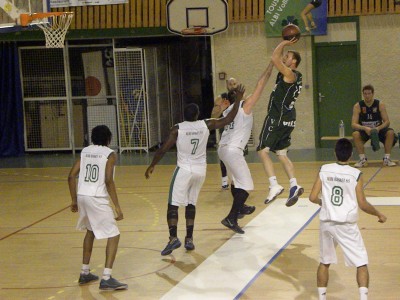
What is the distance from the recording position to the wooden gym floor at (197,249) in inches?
335

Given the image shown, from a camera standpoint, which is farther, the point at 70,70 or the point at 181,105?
the point at 181,105

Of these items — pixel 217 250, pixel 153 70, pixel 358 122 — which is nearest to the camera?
pixel 217 250

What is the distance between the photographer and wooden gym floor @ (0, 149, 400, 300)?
8.51 meters

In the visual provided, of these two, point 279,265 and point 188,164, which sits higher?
point 188,164

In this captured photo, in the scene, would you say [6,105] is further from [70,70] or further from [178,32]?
[178,32]

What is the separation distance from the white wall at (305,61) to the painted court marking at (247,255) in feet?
23.7

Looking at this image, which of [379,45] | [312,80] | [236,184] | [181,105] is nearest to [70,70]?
[181,105]

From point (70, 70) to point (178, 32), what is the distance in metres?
3.63

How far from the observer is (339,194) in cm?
736

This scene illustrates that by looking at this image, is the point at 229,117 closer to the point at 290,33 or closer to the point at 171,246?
the point at 290,33

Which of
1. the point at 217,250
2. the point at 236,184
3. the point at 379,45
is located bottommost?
the point at 217,250

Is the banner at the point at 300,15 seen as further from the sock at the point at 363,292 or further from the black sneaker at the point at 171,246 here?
the sock at the point at 363,292

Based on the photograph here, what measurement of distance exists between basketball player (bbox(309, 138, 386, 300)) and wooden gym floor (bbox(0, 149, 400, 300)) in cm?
81

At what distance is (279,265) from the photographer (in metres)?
9.32
